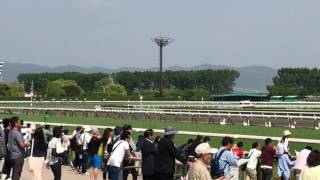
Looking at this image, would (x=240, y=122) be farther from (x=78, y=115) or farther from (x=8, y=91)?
(x=8, y=91)

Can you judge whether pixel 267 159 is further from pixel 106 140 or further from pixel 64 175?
pixel 64 175

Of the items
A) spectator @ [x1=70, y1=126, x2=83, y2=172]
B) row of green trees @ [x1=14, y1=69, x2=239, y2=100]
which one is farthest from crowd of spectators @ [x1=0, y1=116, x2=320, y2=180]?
row of green trees @ [x1=14, y1=69, x2=239, y2=100]

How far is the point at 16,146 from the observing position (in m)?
11.7

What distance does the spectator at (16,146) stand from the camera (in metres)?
→ 11.6

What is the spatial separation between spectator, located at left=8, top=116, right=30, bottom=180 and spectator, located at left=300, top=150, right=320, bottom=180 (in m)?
6.35

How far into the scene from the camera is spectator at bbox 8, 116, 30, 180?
1165 centimetres

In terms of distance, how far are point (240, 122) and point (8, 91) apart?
74.9 metres

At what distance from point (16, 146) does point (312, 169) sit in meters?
6.57

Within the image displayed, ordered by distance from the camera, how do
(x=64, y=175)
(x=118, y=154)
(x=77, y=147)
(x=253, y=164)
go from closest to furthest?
(x=118, y=154), (x=253, y=164), (x=64, y=175), (x=77, y=147)

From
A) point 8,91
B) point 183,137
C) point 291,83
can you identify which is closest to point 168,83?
point 291,83

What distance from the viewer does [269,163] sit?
13.3 meters

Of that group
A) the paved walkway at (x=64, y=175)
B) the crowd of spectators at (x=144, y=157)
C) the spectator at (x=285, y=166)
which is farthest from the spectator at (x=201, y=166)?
the paved walkway at (x=64, y=175)

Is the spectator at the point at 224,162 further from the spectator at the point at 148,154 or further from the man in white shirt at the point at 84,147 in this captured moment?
the man in white shirt at the point at 84,147

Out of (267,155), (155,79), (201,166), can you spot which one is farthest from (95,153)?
(155,79)
